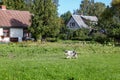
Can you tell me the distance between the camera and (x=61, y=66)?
62.3 feet

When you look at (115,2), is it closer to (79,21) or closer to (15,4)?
(15,4)

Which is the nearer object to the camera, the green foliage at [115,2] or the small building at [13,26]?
the small building at [13,26]

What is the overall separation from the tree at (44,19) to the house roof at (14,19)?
12.9 feet

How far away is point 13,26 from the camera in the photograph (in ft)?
180

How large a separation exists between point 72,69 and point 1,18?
38.0m

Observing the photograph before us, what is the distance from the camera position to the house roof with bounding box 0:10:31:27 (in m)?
54.7

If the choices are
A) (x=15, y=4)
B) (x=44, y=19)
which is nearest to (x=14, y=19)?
(x=44, y=19)

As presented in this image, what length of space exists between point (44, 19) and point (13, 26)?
17.6ft

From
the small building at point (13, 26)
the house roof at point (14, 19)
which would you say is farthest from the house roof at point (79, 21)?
the small building at point (13, 26)

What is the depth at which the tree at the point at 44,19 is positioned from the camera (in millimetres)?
52344

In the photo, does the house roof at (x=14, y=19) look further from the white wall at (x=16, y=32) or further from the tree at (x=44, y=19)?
the tree at (x=44, y=19)

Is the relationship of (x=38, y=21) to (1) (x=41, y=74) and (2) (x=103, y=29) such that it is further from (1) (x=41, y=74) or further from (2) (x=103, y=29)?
(1) (x=41, y=74)

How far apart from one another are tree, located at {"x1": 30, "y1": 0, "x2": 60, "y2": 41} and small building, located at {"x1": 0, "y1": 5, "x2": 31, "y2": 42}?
3.68 metres

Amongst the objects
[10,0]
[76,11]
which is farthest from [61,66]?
[76,11]
